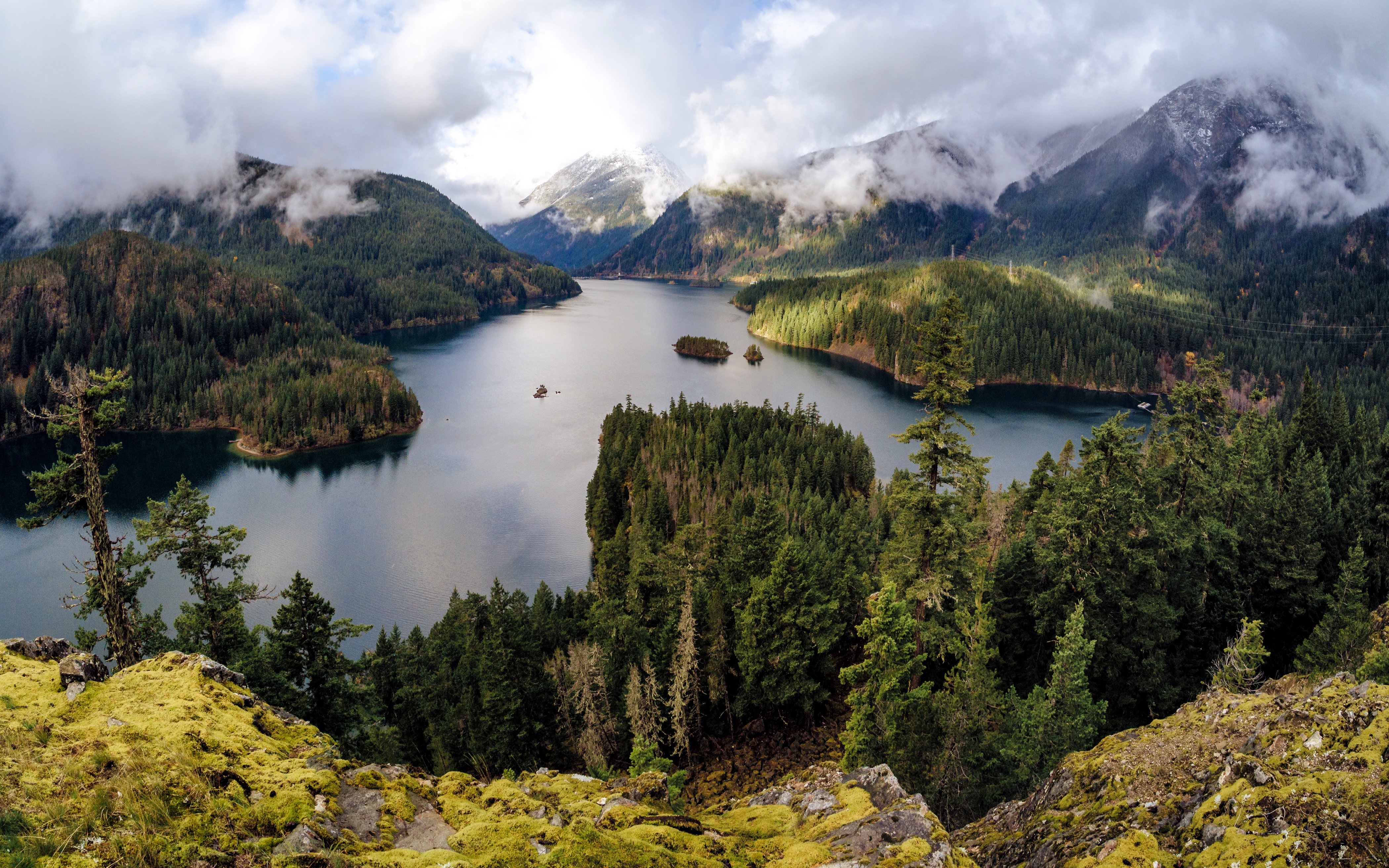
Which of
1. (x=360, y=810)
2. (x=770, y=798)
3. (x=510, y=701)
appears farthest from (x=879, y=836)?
(x=510, y=701)

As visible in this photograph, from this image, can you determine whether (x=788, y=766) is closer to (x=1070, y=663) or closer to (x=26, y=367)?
(x=1070, y=663)

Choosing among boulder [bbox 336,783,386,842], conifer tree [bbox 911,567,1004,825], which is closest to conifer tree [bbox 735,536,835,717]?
conifer tree [bbox 911,567,1004,825]

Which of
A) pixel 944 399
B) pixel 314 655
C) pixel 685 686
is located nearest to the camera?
pixel 944 399

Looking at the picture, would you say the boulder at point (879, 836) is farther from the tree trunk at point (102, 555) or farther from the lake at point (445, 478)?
the lake at point (445, 478)

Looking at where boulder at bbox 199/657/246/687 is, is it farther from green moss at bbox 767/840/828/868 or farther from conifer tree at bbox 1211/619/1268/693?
conifer tree at bbox 1211/619/1268/693

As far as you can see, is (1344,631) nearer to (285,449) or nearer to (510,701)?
(510,701)

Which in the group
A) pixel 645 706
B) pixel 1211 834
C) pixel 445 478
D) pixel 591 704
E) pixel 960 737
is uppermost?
pixel 1211 834
